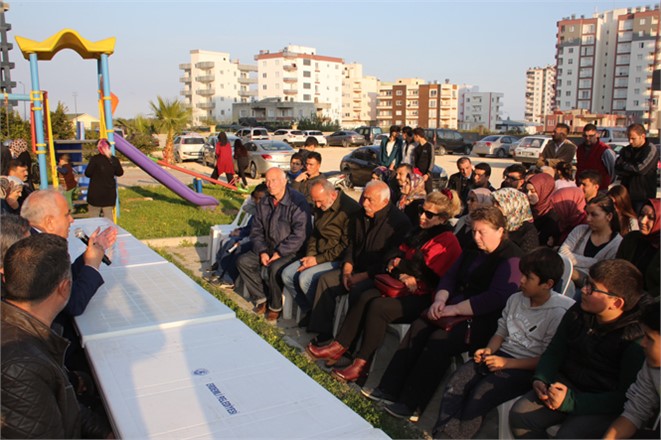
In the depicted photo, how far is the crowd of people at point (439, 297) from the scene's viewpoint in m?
2.33

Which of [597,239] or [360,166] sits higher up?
[597,239]

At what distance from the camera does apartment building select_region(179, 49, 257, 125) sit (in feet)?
376

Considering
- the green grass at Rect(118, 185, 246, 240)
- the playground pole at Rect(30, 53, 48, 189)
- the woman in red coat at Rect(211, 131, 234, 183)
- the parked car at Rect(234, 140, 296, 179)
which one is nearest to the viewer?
the green grass at Rect(118, 185, 246, 240)

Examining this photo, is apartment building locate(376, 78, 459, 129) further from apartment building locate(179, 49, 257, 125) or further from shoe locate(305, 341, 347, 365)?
shoe locate(305, 341, 347, 365)

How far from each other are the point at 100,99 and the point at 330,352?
9949 millimetres

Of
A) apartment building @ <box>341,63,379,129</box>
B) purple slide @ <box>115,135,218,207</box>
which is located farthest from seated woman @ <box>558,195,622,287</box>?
apartment building @ <box>341,63,379,129</box>

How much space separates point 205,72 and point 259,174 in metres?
101

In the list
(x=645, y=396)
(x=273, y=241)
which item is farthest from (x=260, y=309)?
(x=645, y=396)

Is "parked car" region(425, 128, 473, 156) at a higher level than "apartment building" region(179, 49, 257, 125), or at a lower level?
lower

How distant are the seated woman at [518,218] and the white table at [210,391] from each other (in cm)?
274

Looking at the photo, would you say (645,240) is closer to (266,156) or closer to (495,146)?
(266,156)

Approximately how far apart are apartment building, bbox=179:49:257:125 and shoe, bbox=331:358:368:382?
367 ft

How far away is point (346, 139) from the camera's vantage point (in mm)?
44219

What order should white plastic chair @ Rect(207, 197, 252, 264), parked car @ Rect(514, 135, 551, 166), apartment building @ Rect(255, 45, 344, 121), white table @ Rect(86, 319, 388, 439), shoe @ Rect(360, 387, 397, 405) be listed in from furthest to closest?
1. apartment building @ Rect(255, 45, 344, 121)
2. parked car @ Rect(514, 135, 551, 166)
3. white plastic chair @ Rect(207, 197, 252, 264)
4. shoe @ Rect(360, 387, 397, 405)
5. white table @ Rect(86, 319, 388, 439)
